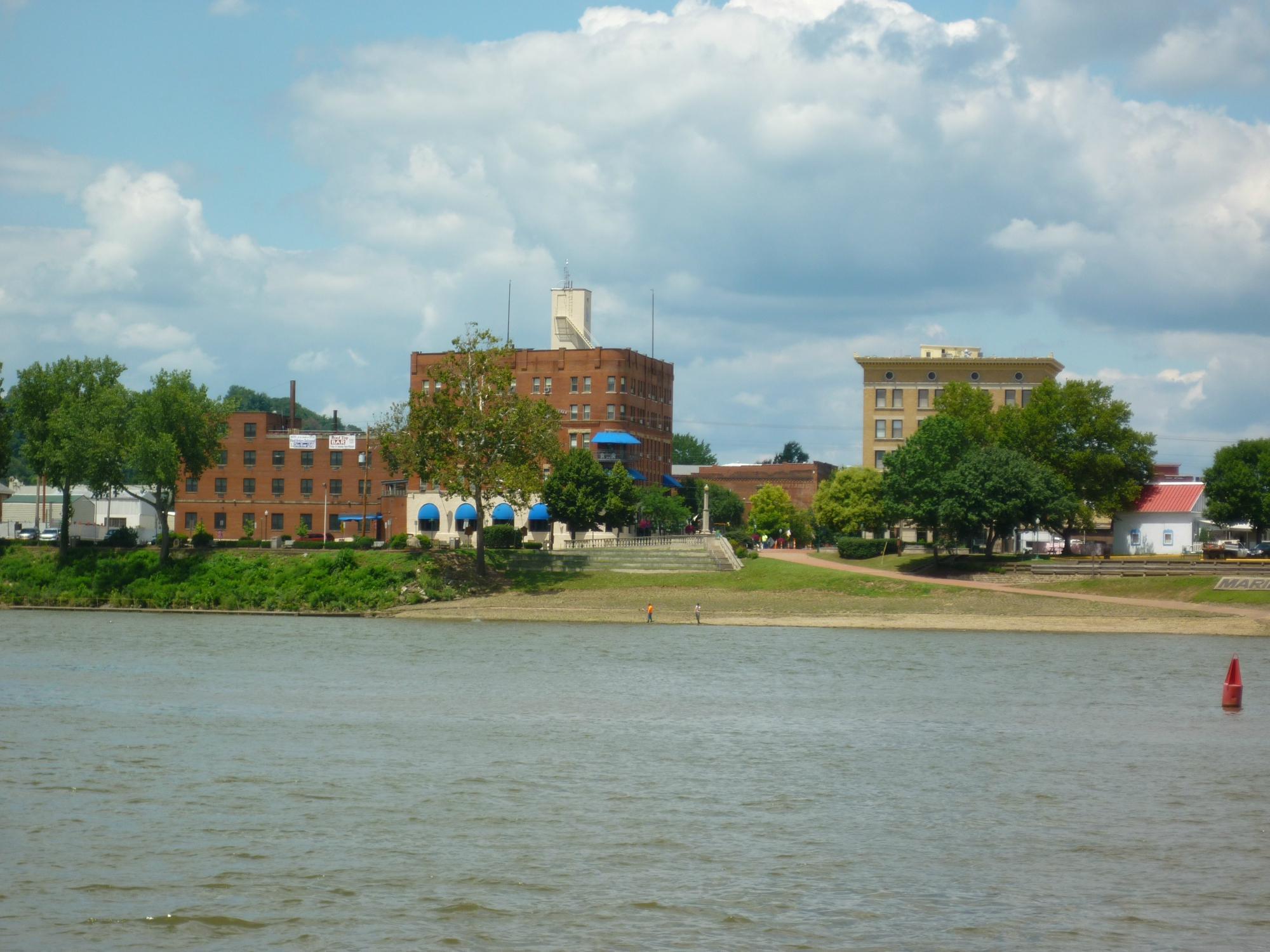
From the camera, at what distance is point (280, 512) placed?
13225cm

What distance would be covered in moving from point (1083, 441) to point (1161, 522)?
1044 cm

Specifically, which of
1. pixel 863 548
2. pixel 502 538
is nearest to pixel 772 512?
pixel 863 548

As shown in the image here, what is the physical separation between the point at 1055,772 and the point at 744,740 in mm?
7740

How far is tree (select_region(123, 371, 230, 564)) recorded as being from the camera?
87.2 meters

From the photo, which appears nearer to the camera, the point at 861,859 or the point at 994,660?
the point at 861,859

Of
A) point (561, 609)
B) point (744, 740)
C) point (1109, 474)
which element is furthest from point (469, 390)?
point (744, 740)

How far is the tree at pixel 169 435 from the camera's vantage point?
87250 mm

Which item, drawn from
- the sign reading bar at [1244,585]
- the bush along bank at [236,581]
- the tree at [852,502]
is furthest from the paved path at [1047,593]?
the bush along bank at [236,581]

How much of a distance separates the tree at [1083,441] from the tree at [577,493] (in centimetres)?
3432

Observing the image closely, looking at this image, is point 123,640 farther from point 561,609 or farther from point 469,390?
point 469,390

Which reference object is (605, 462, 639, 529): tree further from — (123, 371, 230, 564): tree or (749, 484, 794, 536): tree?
(749, 484, 794, 536): tree

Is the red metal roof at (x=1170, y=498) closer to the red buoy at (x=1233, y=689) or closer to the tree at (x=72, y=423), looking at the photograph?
the red buoy at (x=1233, y=689)

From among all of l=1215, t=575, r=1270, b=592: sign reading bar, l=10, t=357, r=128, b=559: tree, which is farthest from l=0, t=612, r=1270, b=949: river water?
l=10, t=357, r=128, b=559: tree

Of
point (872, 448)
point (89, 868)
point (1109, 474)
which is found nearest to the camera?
point (89, 868)
